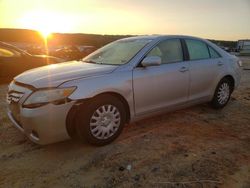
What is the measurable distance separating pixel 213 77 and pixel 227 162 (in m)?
2.20

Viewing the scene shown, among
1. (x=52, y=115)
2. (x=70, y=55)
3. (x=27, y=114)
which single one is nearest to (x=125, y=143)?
(x=52, y=115)

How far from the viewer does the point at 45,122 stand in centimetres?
323

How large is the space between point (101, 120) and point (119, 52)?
1.42 metres

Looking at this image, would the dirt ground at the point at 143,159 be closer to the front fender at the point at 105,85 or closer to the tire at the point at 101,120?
the tire at the point at 101,120

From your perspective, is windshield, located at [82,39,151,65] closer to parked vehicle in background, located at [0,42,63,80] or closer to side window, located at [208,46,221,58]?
side window, located at [208,46,221,58]

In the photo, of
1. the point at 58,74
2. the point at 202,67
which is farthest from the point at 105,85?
the point at 202,67

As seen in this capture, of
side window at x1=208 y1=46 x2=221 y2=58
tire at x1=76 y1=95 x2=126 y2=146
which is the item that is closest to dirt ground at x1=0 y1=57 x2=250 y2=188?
tire at x1=76 y1=95 x2=126 y2=146

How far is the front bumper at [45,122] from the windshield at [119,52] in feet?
4.10

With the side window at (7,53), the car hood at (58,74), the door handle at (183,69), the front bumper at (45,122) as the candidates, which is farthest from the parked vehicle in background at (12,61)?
the door handle at (183,69)

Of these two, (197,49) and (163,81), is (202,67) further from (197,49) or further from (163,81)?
(163,81)

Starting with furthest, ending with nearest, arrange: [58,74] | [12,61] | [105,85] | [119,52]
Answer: [12,61] < [119,52] < [58,74] < [105,85]

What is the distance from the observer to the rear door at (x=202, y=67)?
15.6 ft

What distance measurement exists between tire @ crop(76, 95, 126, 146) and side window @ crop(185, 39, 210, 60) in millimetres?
1889

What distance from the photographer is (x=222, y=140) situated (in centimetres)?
398
